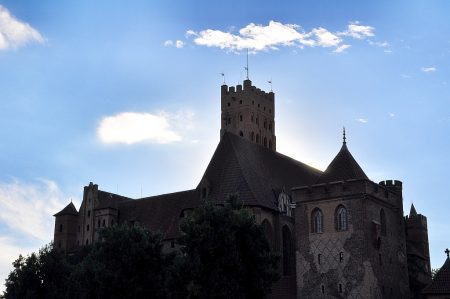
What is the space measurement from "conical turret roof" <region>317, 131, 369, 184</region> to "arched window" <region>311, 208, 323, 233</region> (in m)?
2.96

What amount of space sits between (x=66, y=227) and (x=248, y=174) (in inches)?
1167

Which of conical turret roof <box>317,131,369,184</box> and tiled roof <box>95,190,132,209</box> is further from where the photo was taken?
tiled roof <box>95,190,132,209</box>

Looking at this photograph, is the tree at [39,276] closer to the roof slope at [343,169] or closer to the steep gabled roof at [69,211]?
the roof slope at [343,169]

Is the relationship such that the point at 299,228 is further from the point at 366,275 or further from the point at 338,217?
the point at 366,275

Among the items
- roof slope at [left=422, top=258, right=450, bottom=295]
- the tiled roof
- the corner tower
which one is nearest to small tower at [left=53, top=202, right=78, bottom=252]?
the tiled roof

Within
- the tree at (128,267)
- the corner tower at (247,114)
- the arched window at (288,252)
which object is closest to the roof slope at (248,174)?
the arched window at (288,252)

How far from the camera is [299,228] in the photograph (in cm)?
5497

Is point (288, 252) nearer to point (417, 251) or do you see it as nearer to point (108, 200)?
point (417, 251)

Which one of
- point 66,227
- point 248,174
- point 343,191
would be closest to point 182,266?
point 343,191

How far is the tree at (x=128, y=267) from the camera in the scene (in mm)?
46781

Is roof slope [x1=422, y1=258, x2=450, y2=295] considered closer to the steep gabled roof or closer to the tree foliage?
the tree foliage

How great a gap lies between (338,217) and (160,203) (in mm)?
28669

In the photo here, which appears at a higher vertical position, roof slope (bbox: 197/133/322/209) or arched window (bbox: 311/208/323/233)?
roof slope (bbox: 197/133/322/209)

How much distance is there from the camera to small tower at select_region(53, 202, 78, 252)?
81.9 meters
